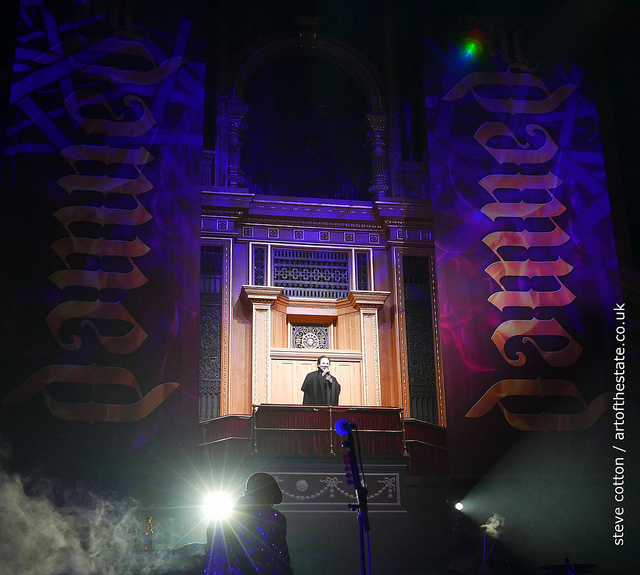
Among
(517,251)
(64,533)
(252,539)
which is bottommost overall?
(64,533)

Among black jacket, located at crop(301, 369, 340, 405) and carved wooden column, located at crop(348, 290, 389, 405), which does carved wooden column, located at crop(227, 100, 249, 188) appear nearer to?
carved wooden column, located at crop(348, 290, 389, 405)

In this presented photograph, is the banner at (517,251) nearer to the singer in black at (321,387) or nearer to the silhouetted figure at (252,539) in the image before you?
the singer in black at (321,387)

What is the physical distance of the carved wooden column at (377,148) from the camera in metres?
9.98

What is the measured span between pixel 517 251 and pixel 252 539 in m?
6.28

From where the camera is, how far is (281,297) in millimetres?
8875

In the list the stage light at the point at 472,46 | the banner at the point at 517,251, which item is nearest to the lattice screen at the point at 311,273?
the banner at the point at 517,251

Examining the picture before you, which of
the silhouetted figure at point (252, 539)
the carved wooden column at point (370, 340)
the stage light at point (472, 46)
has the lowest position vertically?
the silhouetted figure at point (252, 539)

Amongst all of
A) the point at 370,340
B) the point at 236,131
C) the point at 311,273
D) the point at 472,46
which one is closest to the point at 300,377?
the point at 370,340

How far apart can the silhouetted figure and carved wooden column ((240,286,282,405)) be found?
578 cm

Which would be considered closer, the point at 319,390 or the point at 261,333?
the point at 319,390

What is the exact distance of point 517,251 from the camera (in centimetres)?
825

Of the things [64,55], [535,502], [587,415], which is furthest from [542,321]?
[64,55]

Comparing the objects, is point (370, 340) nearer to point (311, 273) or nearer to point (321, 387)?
point (311, 273)

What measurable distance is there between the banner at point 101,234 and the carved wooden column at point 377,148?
2.83 metres
